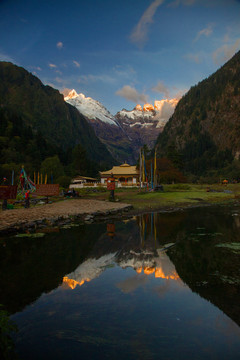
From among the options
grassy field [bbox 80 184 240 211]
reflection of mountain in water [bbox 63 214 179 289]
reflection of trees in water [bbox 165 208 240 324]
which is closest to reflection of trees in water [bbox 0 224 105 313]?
reflection of mountain in water [bbox 63 214 179 289]

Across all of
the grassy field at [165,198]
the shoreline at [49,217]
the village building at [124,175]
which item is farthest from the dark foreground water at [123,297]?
the village building at [124,175]

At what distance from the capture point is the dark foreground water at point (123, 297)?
5.89 metres

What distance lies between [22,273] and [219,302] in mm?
7421

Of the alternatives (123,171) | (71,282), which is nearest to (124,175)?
(123,171)

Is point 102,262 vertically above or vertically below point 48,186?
below

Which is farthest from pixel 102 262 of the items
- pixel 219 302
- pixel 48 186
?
pixel 48 186

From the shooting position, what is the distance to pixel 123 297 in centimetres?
845

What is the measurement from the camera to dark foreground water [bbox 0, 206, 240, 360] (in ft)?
19.3

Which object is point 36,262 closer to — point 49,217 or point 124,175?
point 49,217

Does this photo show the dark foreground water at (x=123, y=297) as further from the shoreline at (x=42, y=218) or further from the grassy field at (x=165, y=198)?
the grassy field at (x=165, y=198)

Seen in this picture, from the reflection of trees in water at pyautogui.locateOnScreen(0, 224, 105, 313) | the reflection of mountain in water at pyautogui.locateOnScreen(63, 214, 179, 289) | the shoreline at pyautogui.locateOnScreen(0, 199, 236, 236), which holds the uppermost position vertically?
the shoreline at pyautogui.locateOnScreen(0, 199, 236, 236)

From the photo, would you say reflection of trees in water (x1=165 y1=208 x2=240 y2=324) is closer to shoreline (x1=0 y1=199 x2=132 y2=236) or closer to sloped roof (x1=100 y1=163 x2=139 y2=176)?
shoreline (x1=0 y1=199 x2=132 y2=236)

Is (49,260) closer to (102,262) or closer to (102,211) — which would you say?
(102,262)

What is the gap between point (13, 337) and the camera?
6.21 metres
